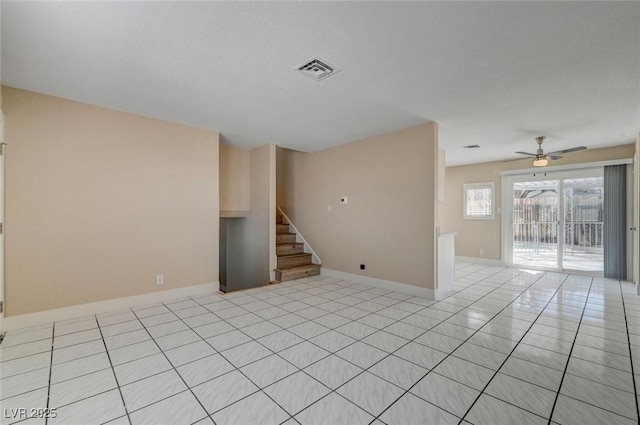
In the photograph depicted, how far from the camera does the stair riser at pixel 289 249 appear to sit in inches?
229

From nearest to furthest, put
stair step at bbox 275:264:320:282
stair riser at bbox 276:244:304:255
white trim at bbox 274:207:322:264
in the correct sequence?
stair step at bbox 275:264:320:282 < stair riser at bbox 276:244:304:255 < white trim at bbox 274:207:322:264

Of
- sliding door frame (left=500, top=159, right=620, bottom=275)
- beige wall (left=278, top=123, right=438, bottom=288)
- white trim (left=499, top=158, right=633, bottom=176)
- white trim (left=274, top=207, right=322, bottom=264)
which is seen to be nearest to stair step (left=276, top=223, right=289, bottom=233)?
white trim (left=274, top=207, right=322, bottom=264)

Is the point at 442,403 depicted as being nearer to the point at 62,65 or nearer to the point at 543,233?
the point at 62,65

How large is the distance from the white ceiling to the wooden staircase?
280cm

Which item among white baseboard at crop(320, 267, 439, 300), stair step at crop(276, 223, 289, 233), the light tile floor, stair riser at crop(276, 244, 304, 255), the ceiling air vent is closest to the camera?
the light tile floor

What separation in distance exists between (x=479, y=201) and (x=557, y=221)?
1.63 meters

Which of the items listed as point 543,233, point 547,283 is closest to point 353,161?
point 547,283

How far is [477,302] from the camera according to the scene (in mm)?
3951

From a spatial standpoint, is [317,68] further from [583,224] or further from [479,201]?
[583,224]

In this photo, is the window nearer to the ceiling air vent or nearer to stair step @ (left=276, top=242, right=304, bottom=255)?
stair step @ (left=276, top=242, right=304, bottom=255)

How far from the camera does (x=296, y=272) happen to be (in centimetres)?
534

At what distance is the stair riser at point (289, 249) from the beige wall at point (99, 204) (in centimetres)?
157

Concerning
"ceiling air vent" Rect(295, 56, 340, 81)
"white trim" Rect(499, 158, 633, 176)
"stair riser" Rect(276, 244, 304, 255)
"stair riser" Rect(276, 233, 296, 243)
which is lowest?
"stair riser" Rect(276, 244, 304, 255)

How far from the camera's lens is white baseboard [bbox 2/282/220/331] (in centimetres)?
293
